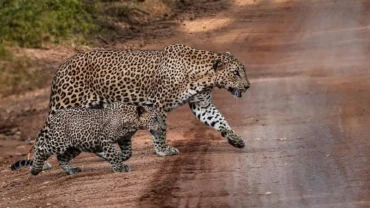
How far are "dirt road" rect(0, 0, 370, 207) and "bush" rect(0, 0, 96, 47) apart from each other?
184 cm

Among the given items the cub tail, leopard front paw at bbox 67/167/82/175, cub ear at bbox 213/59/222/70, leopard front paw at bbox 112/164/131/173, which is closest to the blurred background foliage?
the cub tail

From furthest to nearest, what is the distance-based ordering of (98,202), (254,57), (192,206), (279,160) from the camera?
1. (254,57)
2. (279,160)
3. (98,202)
4. (192,206)

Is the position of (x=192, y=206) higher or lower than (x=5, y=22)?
lower

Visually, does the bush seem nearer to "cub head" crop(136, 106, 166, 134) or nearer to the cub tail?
the cub tail

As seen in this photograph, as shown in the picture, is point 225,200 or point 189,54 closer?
point 225,200

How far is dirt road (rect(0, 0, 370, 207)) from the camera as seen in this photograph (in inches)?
434

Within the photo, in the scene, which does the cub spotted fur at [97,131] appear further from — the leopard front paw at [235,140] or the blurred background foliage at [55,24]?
the blurred background foliage at [55,24]

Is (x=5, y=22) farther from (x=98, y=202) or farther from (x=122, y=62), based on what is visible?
(x=98, y=202)

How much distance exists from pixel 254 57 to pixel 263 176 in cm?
1292

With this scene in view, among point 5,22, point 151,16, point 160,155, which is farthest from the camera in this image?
point 151,16

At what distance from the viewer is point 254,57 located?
24.7 m

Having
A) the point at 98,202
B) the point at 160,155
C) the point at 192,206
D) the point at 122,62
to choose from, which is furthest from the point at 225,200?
the point at 122,62

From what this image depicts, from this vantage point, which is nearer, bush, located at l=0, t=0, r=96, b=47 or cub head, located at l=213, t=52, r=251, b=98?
cub head, located at l=213, t=52, r=251, b=98

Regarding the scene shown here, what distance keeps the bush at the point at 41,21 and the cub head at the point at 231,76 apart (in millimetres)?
8018
